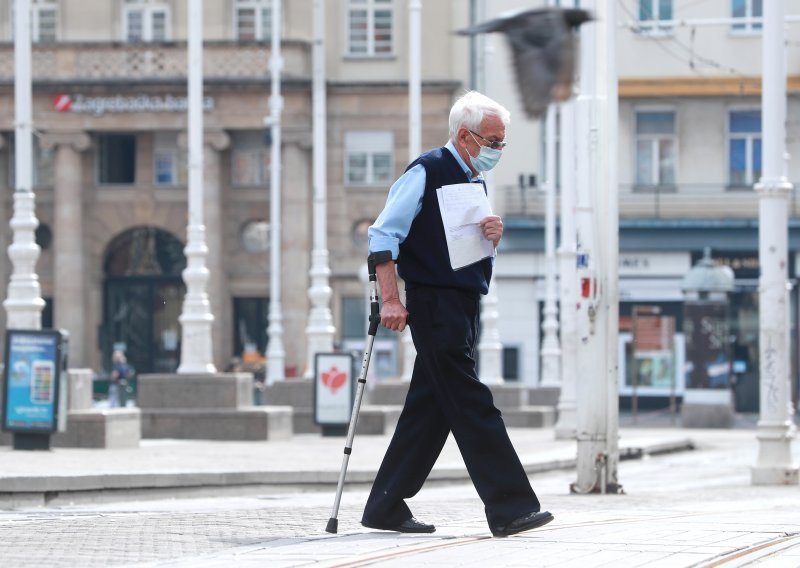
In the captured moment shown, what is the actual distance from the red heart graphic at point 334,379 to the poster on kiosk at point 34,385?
6.68 meters

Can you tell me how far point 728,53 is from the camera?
156 feet

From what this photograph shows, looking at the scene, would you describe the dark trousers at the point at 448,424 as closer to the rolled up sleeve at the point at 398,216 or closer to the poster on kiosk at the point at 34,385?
the rolled up sleeve at the point at 398,216

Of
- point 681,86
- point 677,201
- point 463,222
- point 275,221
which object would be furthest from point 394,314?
point 677,201

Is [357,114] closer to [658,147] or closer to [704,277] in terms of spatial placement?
[658,147]

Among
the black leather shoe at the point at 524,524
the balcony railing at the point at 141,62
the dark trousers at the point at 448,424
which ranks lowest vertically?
the black leather shoe at the point at 524,524

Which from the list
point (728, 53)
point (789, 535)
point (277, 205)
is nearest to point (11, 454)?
point (789, 535)

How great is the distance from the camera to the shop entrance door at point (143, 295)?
2019 inches

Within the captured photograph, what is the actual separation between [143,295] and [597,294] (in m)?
36.5

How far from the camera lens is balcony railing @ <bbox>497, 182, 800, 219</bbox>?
1916 inches

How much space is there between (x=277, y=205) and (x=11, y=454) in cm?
2691

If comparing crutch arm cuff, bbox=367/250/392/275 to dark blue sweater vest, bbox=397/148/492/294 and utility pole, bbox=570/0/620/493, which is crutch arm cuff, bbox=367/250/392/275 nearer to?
dark blue sweater vest, bbox=397/148/492/294

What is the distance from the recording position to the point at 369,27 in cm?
5081

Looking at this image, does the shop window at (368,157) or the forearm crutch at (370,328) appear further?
the shop window at (368,157)

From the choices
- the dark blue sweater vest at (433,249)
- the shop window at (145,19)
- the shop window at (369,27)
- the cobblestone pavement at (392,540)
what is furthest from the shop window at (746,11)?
the dark blue sweater vest at (433,249)
